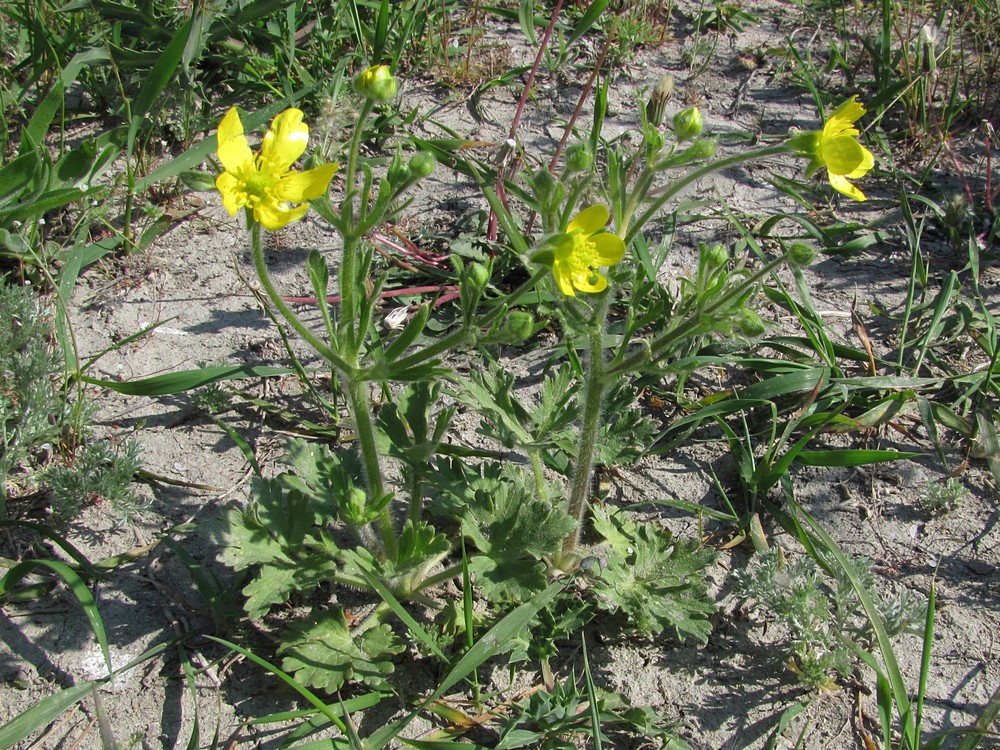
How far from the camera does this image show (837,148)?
2.49 metres

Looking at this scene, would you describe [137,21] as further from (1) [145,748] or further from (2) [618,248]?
(1) [145,748]

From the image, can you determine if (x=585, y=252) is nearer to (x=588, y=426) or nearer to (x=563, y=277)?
(x=563, y=277)

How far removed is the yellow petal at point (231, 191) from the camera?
6.63 feet

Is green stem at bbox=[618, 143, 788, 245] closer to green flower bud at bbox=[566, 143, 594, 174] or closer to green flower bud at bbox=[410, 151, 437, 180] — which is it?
green flower bud at bbox=[566, 143, 594, 174]

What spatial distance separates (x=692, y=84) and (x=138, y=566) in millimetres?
3947

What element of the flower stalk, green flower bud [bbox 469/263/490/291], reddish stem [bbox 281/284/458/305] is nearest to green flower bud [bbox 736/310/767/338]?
the flower stalk

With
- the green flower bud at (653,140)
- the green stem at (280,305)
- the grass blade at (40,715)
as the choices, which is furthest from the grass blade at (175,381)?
the green flower bud at (653,140)

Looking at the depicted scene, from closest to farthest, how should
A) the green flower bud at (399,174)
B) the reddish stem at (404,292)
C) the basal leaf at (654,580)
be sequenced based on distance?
the green flower bud at (399,174), the basal leaf at (654,580), the reddish stem at (404,292)

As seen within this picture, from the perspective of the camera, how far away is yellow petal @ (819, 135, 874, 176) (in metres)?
2.47

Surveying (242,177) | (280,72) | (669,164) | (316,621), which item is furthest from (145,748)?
(280,72)

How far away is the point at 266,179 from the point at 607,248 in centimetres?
93

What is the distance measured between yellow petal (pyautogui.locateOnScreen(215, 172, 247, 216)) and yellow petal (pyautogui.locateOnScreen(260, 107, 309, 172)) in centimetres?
14

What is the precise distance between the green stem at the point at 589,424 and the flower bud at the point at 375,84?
849 mm

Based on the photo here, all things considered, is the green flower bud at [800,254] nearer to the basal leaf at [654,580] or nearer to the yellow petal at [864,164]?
the yellow petal at [864,164]
